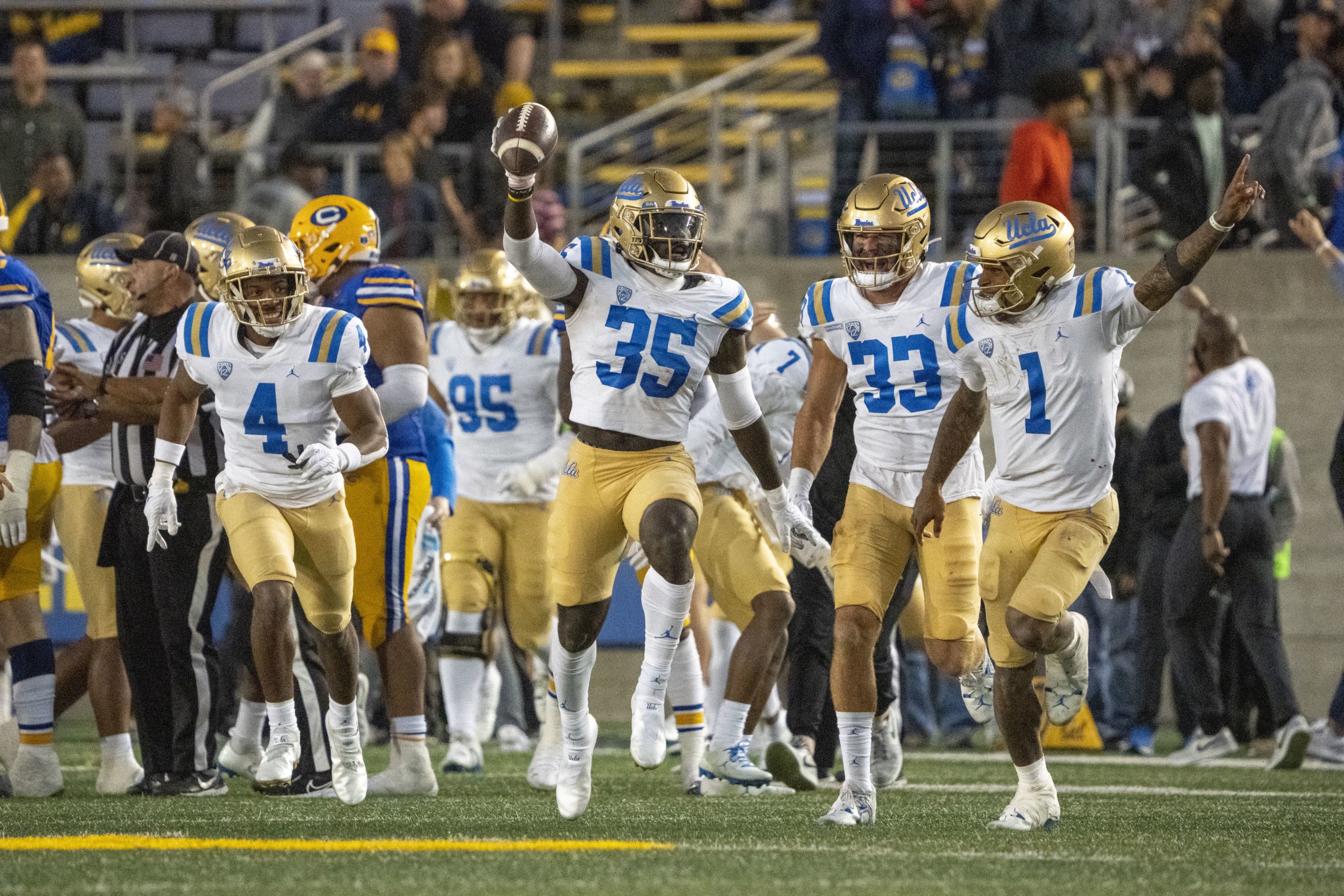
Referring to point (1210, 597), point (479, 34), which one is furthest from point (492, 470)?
point (479, 34)

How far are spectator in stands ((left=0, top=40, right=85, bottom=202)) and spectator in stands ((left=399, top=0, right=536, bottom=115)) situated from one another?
7.88 feet

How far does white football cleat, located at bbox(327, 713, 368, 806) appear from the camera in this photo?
5.77 m

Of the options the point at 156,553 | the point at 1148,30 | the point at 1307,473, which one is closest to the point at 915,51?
the point at 1148,30

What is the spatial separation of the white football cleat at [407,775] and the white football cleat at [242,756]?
31.2 inches

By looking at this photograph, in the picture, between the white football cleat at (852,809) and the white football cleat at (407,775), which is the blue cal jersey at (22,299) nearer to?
the white football cleat at (407,775)

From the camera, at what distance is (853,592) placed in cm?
553

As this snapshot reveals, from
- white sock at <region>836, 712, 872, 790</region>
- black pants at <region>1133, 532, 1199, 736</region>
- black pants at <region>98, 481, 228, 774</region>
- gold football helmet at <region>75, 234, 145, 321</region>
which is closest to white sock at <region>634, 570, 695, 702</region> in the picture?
white sock at <region>836, 712, 872, 790</region>

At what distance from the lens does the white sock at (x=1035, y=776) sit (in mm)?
5277

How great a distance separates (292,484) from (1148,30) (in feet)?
29.1

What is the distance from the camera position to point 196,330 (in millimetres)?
5855

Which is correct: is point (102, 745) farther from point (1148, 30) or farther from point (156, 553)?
point (1148, 30)

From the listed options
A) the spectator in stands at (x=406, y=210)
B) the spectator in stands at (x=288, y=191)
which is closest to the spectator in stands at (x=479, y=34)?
the spectator in stands at (x=406, y=210)

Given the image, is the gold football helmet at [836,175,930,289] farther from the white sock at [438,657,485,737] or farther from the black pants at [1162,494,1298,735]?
the black pants at [1162,494,1298,735]

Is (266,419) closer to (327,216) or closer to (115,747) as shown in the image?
(327,216)
